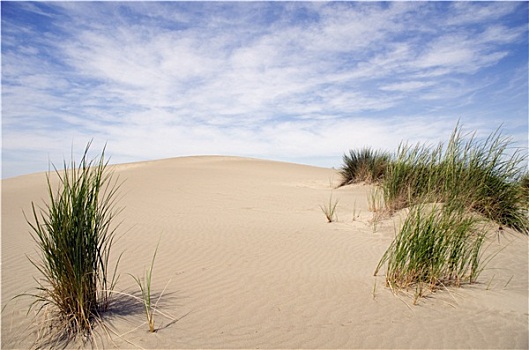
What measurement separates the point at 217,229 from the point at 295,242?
6.17 ft

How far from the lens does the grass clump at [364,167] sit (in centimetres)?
1366

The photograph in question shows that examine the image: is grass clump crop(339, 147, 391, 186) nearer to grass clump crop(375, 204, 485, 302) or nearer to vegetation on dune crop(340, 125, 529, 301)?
vegetation on dune crop(340, 125, 529, 301)

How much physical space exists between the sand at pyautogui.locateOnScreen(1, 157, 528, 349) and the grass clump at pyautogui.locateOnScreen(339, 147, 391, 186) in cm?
610

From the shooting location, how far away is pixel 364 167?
46.8ft

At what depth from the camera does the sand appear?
2.97 metres

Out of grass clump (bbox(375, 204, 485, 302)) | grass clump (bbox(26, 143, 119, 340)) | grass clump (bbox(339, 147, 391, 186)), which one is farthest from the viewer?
Answer: grass clump (bbox(339, 147, 391, 186))

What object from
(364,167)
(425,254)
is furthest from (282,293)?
(364,167)

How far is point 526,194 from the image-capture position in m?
6.92

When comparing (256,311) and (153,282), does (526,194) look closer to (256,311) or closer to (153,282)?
(256,311)

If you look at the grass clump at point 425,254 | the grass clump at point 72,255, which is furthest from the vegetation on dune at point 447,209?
the grass clump at point 72,255

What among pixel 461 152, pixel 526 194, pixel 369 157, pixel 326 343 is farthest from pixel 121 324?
pixel 369 157

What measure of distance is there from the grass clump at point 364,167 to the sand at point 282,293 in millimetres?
6102

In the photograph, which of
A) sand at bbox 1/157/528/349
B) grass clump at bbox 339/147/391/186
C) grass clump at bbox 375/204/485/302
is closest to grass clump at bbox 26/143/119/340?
sand at bbox 1/157/528/349

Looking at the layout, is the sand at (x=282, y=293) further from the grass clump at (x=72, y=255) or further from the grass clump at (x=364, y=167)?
the grass clump at (x=364, y=167)
